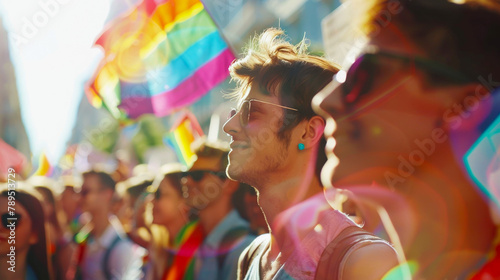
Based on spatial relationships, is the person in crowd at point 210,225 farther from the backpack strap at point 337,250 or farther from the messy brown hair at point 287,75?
the backpack strap at point 337,250

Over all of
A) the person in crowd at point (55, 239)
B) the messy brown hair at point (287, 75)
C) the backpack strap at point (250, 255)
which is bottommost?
the person in crowd at point (55, 239)

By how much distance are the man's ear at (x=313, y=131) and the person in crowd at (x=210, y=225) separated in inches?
57.4

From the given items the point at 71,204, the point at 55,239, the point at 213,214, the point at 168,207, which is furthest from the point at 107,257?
the point at 71,204

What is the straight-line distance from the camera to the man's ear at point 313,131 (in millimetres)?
2088

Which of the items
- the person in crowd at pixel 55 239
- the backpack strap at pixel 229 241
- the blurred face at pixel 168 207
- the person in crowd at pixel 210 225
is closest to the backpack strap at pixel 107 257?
the person in crowd at pixel 55 239

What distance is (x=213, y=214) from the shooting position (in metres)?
3.97

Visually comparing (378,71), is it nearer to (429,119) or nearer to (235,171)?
(429,119)

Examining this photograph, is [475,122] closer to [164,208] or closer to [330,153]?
[330,153]

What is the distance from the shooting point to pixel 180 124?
504 cm

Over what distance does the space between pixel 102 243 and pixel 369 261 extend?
13.6 ft

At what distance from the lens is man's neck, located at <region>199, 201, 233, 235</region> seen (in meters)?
3.95

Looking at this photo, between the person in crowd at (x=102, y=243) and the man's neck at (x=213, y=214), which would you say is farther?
the person in crowd at (x=102, y=243)

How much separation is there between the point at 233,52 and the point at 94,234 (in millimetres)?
2593

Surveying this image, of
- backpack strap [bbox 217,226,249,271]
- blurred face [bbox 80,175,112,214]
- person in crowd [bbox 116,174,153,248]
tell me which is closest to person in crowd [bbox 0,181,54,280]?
backpack strap [bbox 217,226,249,271]
